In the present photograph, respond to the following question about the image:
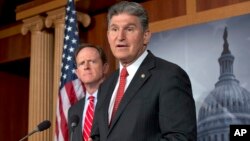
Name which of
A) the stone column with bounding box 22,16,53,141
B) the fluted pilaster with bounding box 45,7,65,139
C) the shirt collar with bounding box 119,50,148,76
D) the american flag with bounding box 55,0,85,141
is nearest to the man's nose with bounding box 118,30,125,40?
the shirt collar with bounding box 119,50,148,76

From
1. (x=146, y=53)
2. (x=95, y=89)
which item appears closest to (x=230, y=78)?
(x=95, y=89)

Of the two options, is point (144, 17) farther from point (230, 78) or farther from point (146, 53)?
point (230, 78)

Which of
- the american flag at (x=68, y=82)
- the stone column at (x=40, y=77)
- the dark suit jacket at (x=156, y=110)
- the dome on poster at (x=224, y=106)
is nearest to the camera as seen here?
the dark suit jacket at (x=156, y=110)

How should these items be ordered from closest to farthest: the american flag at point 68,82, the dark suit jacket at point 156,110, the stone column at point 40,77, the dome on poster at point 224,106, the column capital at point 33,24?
the dark suit jacket at point 156,110, the dome on poster at point 224,106, the american flag at point 68,82, the stone column at point 40,77, the column capital at point 33,24

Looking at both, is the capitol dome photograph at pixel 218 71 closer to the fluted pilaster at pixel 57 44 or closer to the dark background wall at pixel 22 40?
the dark background wall at pixel 22 40

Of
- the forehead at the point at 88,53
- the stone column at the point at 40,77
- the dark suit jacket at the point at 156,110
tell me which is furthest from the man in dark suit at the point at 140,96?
the stone column at the point at 40,77

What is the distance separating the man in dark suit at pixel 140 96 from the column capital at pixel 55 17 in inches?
154

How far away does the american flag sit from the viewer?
446cm

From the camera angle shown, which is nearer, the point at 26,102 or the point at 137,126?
the point at 137,126

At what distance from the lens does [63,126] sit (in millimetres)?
4418

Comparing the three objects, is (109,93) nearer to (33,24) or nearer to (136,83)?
(136,83)

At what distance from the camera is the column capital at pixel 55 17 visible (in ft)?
18.4

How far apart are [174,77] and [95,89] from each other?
1837 millimetres

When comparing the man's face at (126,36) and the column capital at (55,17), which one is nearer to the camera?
the man's face at (126,36)
